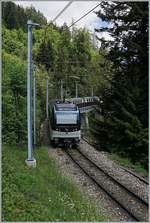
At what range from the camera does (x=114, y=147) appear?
61.1ft

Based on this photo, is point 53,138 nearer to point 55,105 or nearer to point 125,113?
point 55,105

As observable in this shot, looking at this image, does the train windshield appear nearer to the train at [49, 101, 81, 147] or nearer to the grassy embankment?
the train at [49, 101, 81, 147]

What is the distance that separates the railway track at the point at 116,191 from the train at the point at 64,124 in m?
4.25

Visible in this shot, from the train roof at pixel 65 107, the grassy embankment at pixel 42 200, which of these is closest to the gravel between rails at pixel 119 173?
the grassy embankment at pixel 42 200

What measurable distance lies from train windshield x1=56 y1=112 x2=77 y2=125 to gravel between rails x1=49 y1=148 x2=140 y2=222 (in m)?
2.82

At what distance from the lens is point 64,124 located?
1140 inches

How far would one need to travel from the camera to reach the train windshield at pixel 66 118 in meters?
28.8

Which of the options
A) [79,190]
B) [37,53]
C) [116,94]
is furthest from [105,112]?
[37,53]

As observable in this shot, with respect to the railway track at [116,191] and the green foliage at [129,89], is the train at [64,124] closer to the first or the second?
the railway track at [116,191]

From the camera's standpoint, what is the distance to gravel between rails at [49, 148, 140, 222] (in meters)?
14.1

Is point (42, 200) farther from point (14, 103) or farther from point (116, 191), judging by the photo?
point (14, 103)

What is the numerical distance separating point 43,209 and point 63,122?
1749 cm

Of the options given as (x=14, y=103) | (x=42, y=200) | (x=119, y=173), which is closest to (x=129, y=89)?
(x=119, y=173)

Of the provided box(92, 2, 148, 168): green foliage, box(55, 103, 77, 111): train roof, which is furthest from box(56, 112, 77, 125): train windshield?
box(92, 2, 148, 168): green foliage
